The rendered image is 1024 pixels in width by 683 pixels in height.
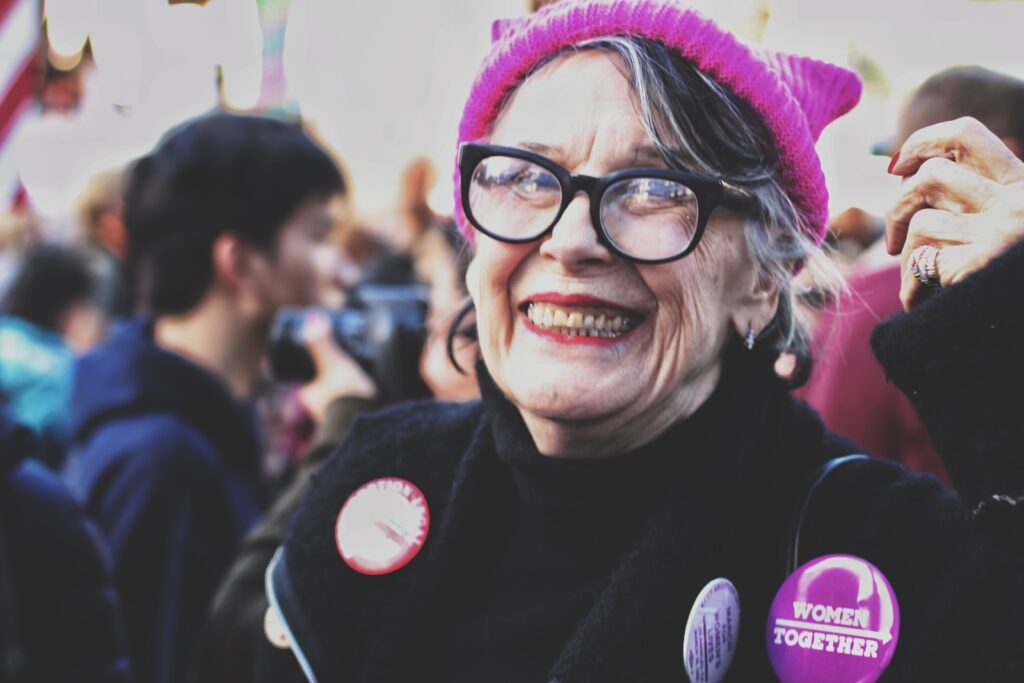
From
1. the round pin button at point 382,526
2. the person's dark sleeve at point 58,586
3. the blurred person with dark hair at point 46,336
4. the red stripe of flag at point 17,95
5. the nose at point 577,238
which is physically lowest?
the blurred person with dark hair at point 46,336

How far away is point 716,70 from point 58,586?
1717 mm

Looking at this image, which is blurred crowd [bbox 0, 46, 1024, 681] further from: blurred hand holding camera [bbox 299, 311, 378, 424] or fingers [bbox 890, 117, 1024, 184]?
fingers [bbox 890, 117, 1024, 184]

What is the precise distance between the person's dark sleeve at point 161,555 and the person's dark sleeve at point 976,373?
1989mm

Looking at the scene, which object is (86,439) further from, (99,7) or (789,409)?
(99,7)

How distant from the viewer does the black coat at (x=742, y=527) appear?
4.40 feet

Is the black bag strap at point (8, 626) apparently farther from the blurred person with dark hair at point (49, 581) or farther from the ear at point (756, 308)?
the ear at point (756, 308)

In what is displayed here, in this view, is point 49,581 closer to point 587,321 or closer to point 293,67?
point 587,321

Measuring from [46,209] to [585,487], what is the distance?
8465mm

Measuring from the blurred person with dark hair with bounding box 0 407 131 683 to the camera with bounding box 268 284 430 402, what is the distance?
0.75 meters

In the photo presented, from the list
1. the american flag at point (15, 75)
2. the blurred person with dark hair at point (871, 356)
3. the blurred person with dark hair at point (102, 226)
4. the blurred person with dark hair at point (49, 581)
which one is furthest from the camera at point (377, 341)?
the american flag at point (15, 75)

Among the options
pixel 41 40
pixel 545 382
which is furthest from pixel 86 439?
pixel 41 40

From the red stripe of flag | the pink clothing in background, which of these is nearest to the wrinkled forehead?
the pink clothing in background

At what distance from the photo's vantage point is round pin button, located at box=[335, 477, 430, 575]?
5.93 ft

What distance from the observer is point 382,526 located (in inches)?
72.7
